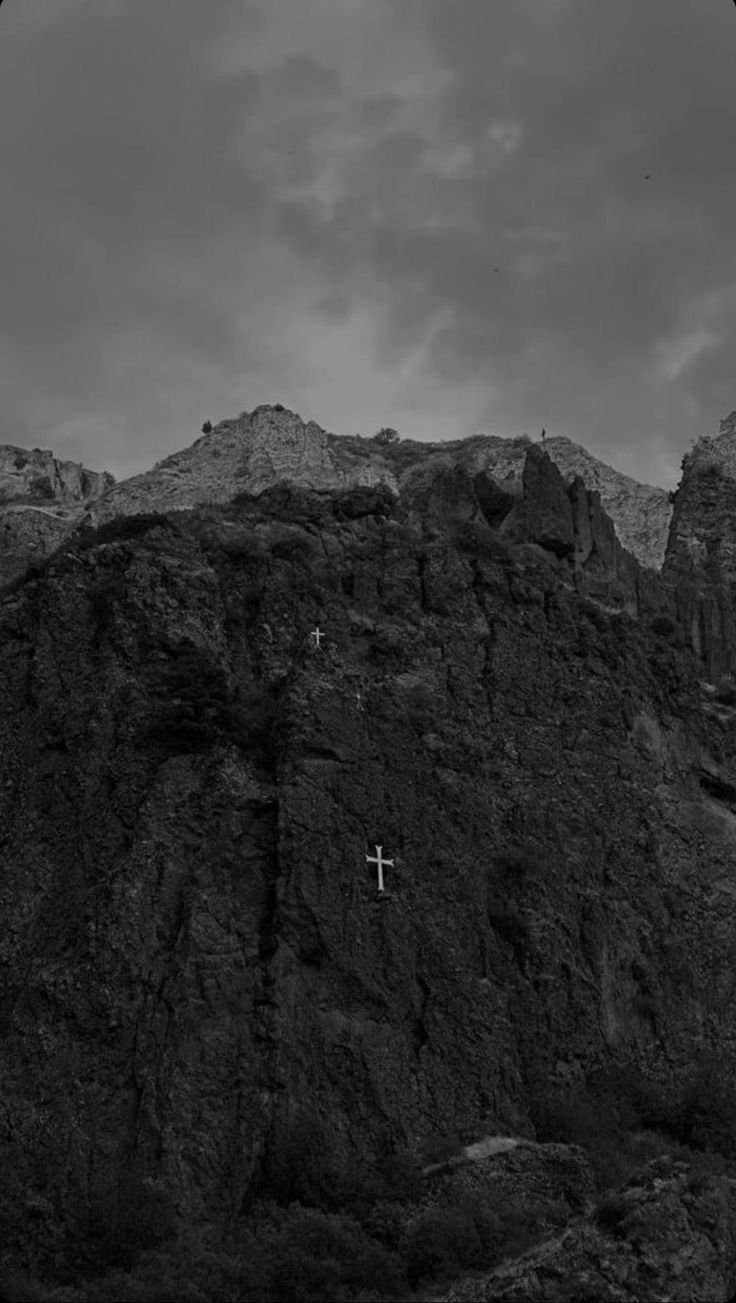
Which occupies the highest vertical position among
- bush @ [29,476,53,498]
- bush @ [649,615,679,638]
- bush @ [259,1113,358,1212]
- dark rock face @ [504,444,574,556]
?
bush @ [29,476,53,498]

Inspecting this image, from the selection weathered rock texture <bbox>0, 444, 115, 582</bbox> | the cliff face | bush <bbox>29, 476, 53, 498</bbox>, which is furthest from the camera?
bush <bbox>29, 476, 53, 498</bbox>

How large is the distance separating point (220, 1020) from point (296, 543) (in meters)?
14.7

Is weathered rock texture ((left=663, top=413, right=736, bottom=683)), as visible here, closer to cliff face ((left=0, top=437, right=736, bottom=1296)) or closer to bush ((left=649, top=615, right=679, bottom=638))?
bush ((left=649, top=615, right=679, bottom=638))

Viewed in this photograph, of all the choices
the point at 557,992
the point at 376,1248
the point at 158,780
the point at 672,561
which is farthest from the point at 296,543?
the point at 672,561

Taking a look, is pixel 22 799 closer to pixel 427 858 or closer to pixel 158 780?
pixel 158 780

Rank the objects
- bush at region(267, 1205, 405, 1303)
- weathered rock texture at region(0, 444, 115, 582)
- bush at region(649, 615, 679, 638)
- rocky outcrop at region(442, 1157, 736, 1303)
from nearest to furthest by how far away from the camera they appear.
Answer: rocky outcrop at region(442, 1157, 736, 1303), bush at region(267, 1205, 405, 1303), bush at region(649, 615, 679, 638), weathered rock texture at region(0, 444, 115, 582)

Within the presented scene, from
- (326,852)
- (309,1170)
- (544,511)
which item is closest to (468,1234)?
(309,1170)

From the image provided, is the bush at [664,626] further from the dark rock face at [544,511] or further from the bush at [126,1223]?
the bush at [126,1223]

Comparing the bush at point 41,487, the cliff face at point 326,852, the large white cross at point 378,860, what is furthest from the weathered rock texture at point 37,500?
the large white cross at point 378,860

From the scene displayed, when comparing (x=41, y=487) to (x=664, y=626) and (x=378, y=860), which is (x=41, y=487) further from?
(x=378, y=860)

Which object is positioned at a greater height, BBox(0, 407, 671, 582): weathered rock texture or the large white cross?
BBox(0, 407, 671, 582): weathered rock texture

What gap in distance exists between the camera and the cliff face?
30453mm

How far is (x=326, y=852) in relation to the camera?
1329 inches

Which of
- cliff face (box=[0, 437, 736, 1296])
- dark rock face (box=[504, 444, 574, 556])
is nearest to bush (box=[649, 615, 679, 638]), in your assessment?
cliff face (box=[0, 437, 736, 1296])
